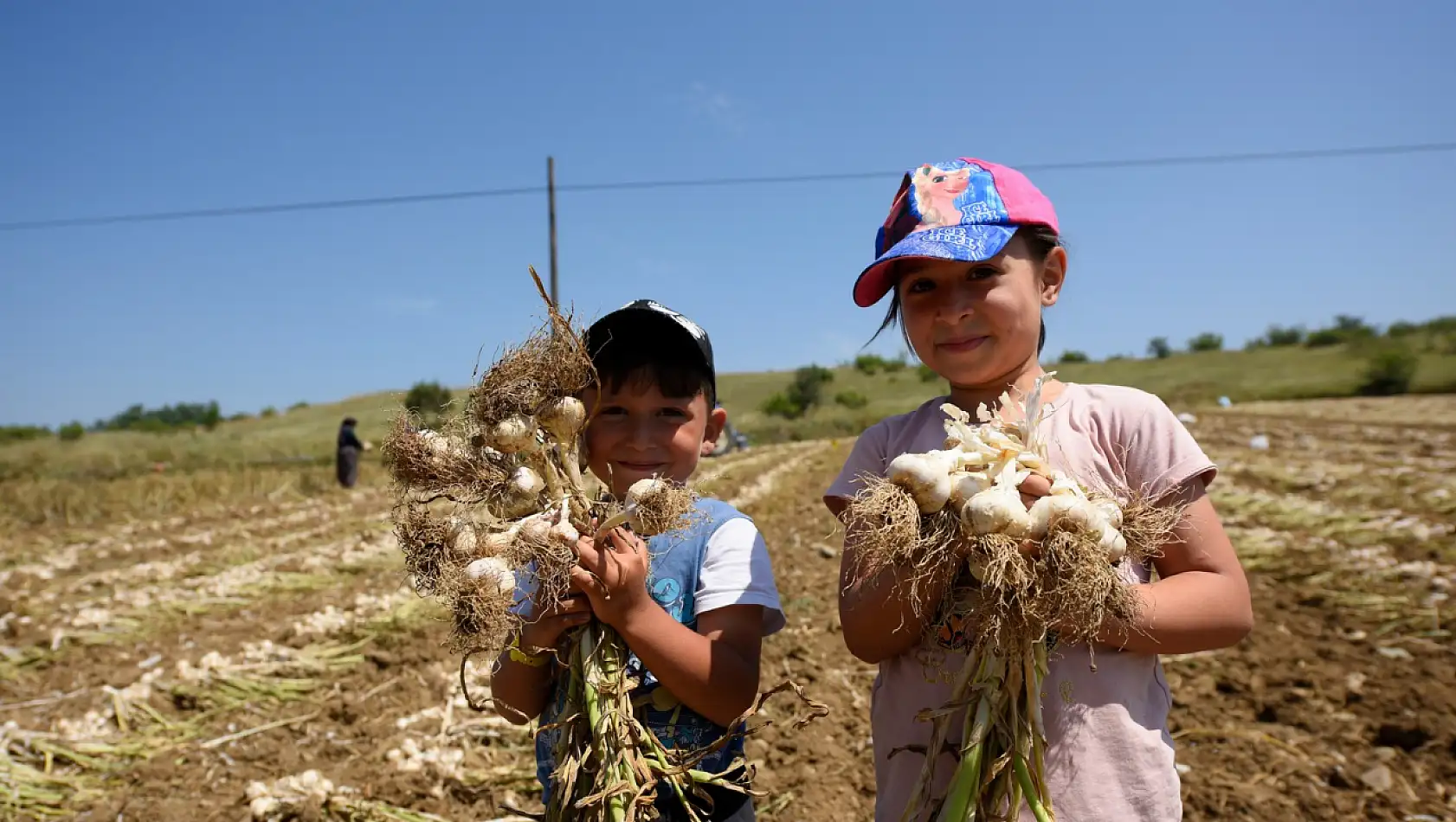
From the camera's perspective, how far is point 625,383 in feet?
5.61

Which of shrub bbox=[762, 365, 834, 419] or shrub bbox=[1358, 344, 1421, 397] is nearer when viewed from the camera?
shrub bbox=[1358, 344, 1421, 397]

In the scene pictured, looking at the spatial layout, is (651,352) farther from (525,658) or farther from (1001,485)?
(1001,485)

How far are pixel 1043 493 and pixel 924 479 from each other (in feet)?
0.66

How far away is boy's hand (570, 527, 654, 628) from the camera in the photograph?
134 cm

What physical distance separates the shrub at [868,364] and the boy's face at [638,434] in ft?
188

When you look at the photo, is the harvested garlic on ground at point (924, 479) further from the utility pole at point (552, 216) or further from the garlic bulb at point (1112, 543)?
the utility pole at point (552, 216)

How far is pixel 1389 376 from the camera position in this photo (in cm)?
3200

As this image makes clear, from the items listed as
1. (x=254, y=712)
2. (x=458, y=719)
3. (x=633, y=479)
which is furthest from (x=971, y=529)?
(x=254, y=712)

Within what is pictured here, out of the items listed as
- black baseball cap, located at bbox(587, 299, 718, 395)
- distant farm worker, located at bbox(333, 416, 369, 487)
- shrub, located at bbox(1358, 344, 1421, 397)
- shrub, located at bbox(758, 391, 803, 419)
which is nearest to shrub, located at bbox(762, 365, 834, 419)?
shrub, located at bbox(758, 391, 803, 419)

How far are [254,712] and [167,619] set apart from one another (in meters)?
2.44

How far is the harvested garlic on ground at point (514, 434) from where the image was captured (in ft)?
4.70

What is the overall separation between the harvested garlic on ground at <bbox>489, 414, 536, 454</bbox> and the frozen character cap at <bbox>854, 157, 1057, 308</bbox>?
0.69m

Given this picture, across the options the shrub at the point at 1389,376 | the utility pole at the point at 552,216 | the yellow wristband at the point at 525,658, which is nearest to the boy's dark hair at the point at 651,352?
the yellow wristband at the point at 525,658

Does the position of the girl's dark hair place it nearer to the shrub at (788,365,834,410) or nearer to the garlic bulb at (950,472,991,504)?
the garlic bulb at (950,472,991,504)
